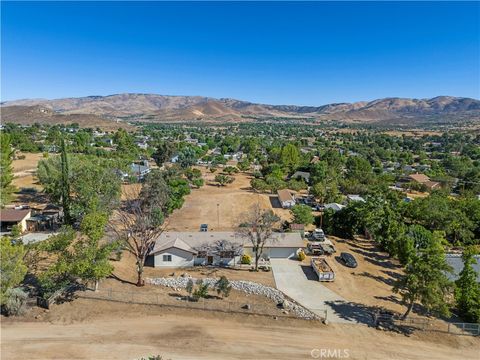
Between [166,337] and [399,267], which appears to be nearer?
[166,337]

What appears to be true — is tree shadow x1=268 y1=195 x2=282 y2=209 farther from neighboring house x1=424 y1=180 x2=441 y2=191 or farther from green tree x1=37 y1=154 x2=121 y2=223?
neighboring house x1=424 y1=180 x2=441 y2=191

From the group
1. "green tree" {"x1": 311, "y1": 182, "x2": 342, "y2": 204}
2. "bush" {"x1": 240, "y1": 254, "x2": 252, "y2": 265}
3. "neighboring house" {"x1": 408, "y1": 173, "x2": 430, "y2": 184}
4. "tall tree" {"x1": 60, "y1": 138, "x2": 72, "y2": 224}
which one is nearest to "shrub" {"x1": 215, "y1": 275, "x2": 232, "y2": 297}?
"bush" {"x1": 240, "y1": 254, "x2": 252, "y2": 265}

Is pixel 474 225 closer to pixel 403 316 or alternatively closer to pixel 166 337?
pixel 403 316

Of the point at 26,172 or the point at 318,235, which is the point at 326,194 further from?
the point at 26,172

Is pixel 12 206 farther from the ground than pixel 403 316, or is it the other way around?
pixel 12 206

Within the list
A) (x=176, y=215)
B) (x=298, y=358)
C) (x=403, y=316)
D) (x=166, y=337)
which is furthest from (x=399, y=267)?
(x=176, y=215)

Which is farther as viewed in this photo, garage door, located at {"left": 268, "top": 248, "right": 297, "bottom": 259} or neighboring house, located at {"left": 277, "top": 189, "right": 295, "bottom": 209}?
neighboring house, located at {"left": 277, "top": 189, "right": 295, "bottom": 209}
